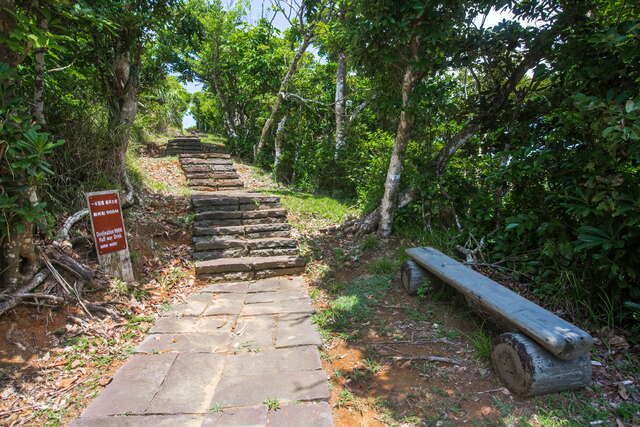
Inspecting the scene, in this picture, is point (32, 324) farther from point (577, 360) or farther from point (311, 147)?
point (311, 147)

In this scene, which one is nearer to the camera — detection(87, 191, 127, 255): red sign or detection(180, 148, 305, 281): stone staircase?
detection(87, 191, 127, 255): red sign

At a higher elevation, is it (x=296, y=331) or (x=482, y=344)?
(x=482, y=344)

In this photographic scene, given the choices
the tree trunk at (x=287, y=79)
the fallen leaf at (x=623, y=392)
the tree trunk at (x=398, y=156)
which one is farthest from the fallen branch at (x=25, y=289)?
the tree trunk at (x=287, y=79)

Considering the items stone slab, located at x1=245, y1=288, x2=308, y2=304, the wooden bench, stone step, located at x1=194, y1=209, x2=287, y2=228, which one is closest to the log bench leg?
the wooden bench

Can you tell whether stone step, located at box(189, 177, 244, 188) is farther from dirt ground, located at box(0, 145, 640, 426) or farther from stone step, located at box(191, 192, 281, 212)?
dirt ground, located at box(0, 145, 640, 426)

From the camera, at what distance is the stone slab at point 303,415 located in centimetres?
210

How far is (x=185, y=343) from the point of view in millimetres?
3121

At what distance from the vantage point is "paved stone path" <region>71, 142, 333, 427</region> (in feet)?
7.17

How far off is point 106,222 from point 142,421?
7.93ft

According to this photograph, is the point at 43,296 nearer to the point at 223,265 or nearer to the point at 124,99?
the point at 223,265

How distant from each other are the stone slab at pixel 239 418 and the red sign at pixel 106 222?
248cm

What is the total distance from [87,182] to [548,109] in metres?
6.13

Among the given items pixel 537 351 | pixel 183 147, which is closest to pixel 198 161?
pixel 183 147

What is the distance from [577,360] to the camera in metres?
2.23
